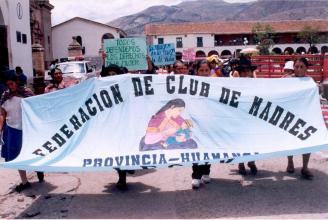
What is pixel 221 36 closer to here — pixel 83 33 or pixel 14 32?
pixel 83 33

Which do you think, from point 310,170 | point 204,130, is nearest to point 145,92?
point 204,130

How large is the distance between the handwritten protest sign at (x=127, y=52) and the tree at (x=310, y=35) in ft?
216

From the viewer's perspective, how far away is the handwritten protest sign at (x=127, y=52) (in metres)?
9.14

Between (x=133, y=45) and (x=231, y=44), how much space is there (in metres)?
64.0

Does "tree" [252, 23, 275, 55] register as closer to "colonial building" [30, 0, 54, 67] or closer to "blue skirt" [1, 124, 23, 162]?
"colonial building" [30, 0, 54, 67]

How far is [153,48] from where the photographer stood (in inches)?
457

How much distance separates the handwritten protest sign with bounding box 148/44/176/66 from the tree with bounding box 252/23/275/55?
186 ft

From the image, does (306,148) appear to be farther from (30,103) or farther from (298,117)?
(30,103)

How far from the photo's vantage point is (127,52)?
363 inches

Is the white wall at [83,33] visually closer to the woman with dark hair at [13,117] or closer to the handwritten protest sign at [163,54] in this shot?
the handwritten protest sign at [163,54]

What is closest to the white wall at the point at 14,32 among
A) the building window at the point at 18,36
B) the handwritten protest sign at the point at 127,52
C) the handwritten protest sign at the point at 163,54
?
the building window at the point at 18,36

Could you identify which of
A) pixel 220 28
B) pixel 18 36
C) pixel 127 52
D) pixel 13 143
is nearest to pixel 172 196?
pixel 13 143

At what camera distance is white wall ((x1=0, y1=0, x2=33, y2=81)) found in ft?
59.1

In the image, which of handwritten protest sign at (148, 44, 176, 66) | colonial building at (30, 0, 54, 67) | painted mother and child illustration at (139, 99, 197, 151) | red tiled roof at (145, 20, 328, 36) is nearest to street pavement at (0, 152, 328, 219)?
painted mother and child illustration at (139, 99, 197, 151)
